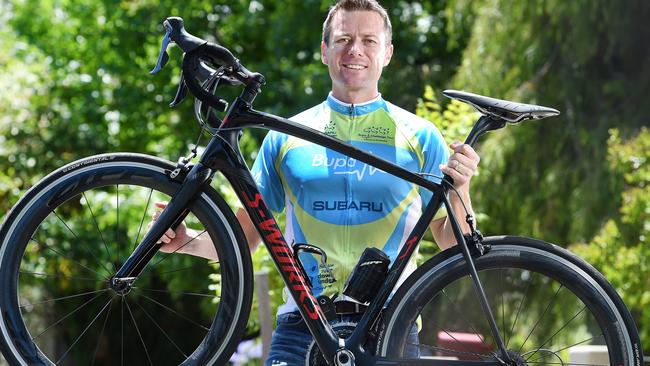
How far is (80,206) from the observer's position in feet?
33.2

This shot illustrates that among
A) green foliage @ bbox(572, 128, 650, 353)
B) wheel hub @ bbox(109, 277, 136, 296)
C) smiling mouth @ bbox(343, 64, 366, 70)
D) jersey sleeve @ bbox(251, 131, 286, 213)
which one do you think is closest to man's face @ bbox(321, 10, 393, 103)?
smiling mouth @ bbox(343, 64, 366, 70)

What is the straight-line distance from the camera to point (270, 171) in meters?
2.97

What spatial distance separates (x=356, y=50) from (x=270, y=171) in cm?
41

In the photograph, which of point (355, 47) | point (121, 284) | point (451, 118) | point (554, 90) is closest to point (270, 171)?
point (355, 47)

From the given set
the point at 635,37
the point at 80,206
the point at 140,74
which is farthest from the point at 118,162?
the point at 140,74

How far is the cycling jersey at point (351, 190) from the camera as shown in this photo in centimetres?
281

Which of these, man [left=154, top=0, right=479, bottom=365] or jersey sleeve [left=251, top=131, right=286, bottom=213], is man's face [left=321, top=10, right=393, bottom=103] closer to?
man [left=154, top=0, right=479, bottom=365]

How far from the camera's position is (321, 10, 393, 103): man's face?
290 centimetres

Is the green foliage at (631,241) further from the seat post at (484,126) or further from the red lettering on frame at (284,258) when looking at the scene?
the red lettering on frame at (284,258)

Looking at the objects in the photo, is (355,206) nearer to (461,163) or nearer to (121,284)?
(461,163)

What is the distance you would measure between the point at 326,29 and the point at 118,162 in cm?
74

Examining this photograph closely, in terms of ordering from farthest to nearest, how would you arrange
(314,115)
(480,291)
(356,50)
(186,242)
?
(314,115) → (356,50) → (186,242) → (480,291)

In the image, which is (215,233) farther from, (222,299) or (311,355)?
(311,355)

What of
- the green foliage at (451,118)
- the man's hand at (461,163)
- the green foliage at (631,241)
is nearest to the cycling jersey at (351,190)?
the man's hand at (461,163)
